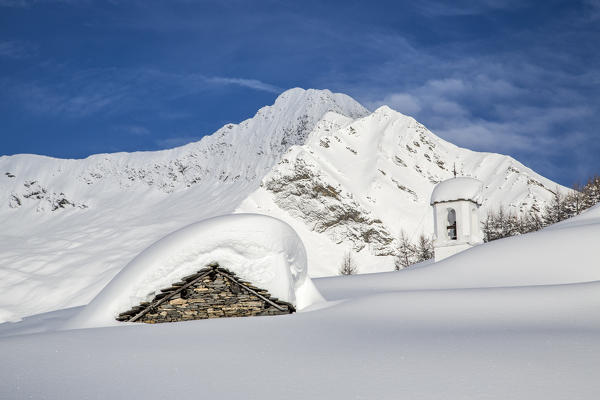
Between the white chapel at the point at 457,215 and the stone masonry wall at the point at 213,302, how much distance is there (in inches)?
525

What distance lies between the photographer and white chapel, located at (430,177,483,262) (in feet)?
70.8

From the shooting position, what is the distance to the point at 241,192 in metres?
93.8

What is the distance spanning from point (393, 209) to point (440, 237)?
64441mm

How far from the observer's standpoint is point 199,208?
292 ft

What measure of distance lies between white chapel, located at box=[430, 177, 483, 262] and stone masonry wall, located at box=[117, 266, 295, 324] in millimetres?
13327

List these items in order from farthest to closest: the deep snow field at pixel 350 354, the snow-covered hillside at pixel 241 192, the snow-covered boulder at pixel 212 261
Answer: the snow-covered hillside at pixel 241 192 → the snow-covered boulder at pixel 212 261 → the deep snow field at pixel 350 354

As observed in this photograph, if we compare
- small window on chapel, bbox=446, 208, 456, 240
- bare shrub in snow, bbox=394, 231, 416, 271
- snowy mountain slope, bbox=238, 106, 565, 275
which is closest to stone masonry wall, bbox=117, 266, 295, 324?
small window on chapel, bbox=446, 208, 456, 240

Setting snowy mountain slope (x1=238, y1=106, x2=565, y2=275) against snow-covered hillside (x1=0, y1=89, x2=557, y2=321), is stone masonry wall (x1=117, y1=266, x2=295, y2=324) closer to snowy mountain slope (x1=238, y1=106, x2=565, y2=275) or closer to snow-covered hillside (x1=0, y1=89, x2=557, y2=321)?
snow-covered hillside (x1=0, y1=89, x2=557, y2=321)

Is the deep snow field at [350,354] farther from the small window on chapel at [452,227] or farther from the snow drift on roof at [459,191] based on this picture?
the small window on chapel at [452,227]

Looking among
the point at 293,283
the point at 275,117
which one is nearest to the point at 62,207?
the point at 275,117

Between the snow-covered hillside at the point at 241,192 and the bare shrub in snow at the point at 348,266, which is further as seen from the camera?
the snow-covered hillside at the point at 241,192

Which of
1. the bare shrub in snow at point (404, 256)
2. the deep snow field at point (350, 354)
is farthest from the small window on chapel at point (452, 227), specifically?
the bare shrub in snow at point (404, 256)

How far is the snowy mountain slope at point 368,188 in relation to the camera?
80.5 meters

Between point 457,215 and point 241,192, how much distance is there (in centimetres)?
7384
